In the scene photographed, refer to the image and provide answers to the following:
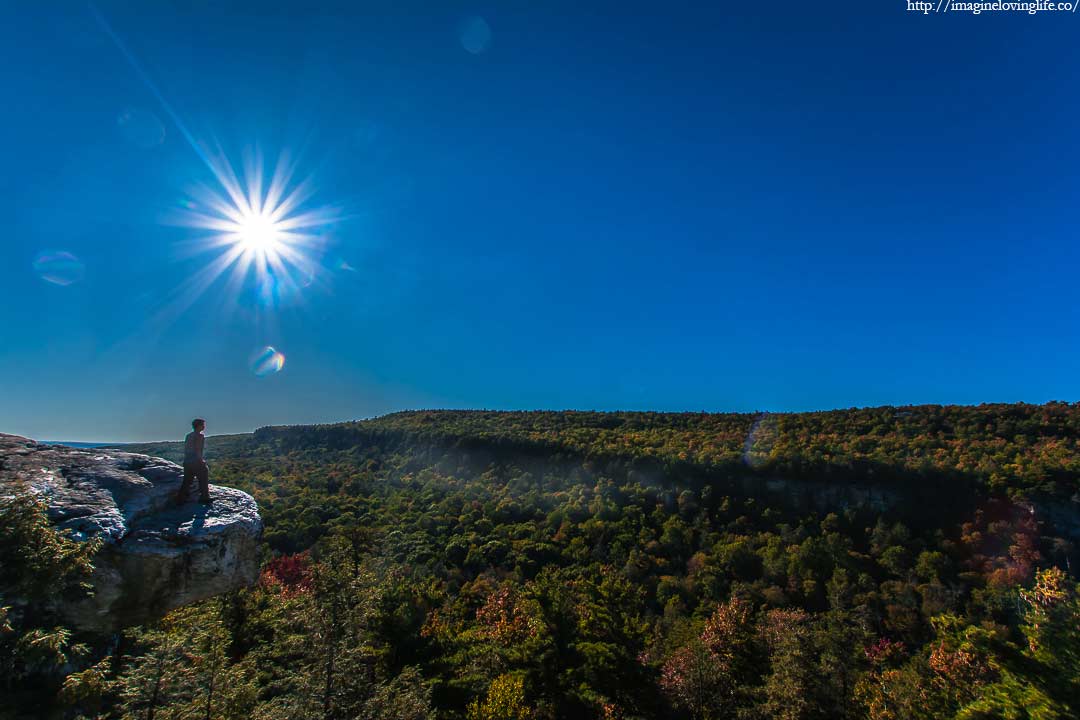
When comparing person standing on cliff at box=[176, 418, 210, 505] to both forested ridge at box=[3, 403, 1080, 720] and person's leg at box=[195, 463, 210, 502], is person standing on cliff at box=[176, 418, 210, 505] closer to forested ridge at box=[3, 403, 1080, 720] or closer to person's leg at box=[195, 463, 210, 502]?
person's leg at box=[195, 463, 210, 502]

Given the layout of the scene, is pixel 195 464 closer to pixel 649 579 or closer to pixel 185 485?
pixel 185 485

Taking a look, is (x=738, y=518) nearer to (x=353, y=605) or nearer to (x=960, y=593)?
(x=960, y=593)

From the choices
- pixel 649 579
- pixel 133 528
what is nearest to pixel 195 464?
pixel 133 528

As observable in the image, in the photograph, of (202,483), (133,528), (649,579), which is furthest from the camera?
(649,579)

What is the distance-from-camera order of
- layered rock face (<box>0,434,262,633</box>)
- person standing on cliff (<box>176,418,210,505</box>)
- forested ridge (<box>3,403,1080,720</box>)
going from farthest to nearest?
forested ridge (<box>3,403,1080,720</box>)
person standing on cliff (<box>176,418,210,505</box>)
layered rock face (<box>0,434,262,633</box>)

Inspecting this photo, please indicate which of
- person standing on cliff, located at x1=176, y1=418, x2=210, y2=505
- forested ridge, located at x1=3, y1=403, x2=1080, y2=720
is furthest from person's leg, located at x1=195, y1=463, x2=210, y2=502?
forested ridge, located at x1=3, y1=403, x2=1080, y2=720

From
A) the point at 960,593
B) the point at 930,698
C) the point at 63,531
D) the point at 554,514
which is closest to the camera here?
the point at 63,531

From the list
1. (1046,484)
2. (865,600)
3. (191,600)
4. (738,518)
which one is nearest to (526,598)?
(191,600)
